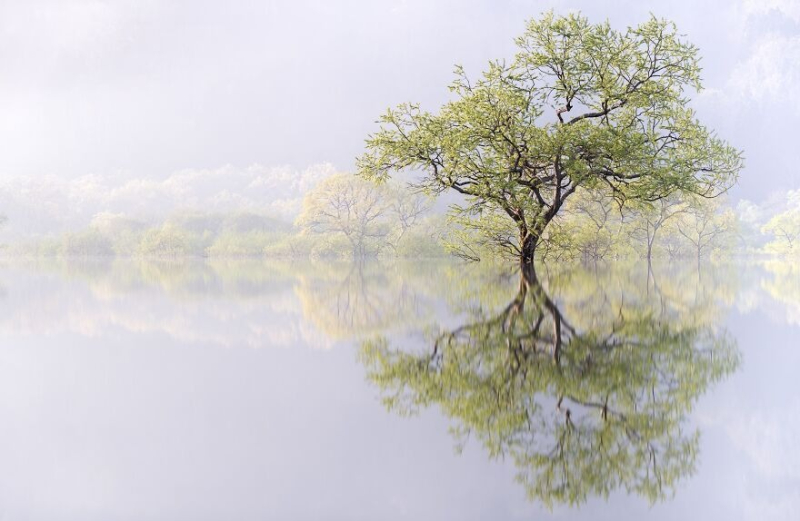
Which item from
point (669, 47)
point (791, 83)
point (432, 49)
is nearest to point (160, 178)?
point (432, 49)

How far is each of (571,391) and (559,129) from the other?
562 inches

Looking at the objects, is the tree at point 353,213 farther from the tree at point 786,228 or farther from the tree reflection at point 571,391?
the tree reflection at point 571,391

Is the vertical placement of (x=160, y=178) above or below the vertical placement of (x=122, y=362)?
above

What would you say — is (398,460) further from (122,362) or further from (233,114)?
(233,114)

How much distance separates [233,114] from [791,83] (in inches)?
5008

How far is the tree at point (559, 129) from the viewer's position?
18984 millimetres

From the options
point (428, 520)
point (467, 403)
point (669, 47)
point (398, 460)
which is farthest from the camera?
point (669, 47)

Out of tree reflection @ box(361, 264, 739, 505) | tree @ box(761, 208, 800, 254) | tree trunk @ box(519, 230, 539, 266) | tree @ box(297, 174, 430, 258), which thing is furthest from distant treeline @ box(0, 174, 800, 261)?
tree reflection @ box(361, 264, 739, 505)

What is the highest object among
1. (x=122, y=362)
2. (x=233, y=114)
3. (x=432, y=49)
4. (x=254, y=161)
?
(x=432, y=49)

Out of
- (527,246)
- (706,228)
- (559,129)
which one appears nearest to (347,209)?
(706,228)

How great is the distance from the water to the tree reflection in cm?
2

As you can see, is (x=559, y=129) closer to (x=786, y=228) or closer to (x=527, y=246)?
(x=527, y=246)

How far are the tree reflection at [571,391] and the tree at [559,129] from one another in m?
10.3

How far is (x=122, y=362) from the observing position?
270 inches
